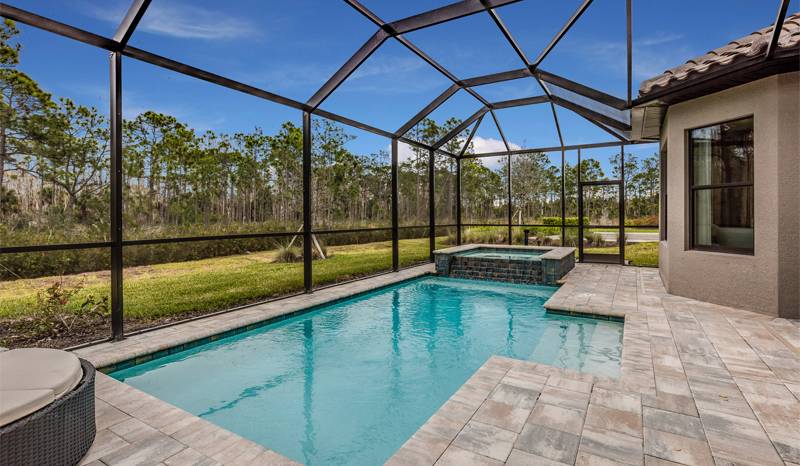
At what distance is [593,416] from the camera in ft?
7.69

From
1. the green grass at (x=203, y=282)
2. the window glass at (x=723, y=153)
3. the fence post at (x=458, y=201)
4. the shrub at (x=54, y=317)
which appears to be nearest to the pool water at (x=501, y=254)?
the fence post at (x=458, y=201)

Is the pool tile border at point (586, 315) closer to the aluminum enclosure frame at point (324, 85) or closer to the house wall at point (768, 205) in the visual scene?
the house wall at point (768, 205)

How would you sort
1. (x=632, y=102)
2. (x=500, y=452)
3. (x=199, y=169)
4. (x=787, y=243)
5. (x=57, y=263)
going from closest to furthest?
1. (x=500, y=452)
2. (x=787, y=243)
3. (x=632, y=102)
4. (x=57, y=263)
5. (x=199, y=169)

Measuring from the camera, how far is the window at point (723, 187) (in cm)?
472

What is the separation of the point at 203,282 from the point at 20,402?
23.3 ft

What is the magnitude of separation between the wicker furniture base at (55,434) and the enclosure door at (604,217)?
1000 cm

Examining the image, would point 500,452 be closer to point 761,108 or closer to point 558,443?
point 558,443

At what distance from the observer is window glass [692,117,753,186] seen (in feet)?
15.5

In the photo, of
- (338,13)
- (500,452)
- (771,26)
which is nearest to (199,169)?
(338,13)

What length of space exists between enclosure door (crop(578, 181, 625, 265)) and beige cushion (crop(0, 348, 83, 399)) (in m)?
10.0

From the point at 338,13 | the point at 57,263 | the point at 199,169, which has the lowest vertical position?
the point at 57,263

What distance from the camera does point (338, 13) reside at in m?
5.78

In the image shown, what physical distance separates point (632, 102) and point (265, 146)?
28.0 ft

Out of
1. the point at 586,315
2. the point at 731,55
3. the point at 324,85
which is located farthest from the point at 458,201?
the point at 731,55
